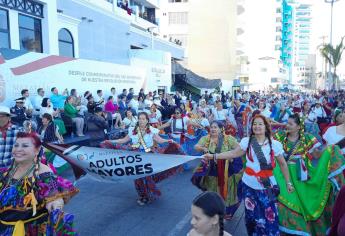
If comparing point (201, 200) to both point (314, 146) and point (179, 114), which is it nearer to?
point (314, 146)

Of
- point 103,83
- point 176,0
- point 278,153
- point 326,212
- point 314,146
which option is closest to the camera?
point 278,153

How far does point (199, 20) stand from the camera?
59344 mm

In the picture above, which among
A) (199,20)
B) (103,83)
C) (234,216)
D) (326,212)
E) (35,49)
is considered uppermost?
(199,20)

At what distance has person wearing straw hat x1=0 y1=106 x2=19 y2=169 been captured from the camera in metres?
4.21

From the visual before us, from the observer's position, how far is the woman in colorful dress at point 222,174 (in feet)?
18.1

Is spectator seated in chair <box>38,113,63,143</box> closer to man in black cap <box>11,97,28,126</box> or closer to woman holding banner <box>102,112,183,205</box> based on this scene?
woman holding banner <box>102,112,183,205</box>

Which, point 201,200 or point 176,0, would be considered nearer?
point 201,200

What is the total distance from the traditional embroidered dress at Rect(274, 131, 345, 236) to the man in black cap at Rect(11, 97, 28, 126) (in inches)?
313

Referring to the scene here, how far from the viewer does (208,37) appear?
6028 centimetres

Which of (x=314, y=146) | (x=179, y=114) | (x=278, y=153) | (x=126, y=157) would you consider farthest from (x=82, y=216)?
(x=179, y=114)

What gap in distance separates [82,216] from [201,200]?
386cm

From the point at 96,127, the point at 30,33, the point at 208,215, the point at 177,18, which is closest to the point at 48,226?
the point at 208,215

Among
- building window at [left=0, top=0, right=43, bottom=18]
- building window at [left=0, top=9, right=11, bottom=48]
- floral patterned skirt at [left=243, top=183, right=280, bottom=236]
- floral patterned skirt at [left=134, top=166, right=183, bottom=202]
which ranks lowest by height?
floral patterned skirt at [left=134, top=166, right=183, bottom=202]

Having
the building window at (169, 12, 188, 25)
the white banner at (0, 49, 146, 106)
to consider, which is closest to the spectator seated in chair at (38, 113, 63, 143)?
the white banner at (0, 49, 146, 106)
